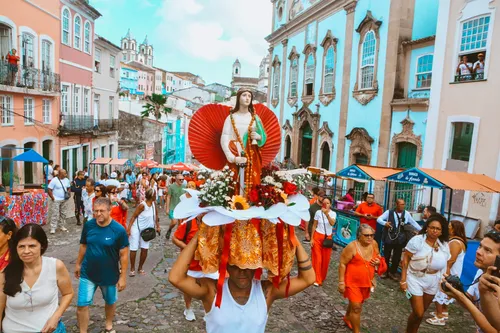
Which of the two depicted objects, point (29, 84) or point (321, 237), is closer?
point (321, 237)

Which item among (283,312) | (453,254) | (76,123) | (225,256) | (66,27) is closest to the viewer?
(225,256)

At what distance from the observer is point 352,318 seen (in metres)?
5.26

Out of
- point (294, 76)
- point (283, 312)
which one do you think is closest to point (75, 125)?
point (294, 76)

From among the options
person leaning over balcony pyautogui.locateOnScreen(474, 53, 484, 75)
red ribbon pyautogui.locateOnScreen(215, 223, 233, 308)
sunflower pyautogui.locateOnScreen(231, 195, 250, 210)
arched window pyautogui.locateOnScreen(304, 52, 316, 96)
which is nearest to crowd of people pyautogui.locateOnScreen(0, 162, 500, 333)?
→ red ribbon pyautogui.locateOnScreen(215, 223, 233, 308)

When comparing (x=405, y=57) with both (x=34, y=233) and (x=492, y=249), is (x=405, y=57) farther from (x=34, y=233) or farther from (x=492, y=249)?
(x=34, y=233)

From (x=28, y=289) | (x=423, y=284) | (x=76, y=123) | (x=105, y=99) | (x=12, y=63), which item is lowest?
(x=423, y=284)

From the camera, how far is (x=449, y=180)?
8680 mm

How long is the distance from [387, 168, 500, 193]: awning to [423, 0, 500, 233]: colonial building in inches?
95.5

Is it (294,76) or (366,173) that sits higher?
(294,76)

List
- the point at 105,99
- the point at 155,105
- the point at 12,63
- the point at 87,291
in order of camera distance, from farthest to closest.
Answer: the point at 155,105 → the point at 105,99 → the point at 12,63 → the point at 87,291

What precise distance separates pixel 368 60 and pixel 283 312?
1512 cm

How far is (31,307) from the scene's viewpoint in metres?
3.23

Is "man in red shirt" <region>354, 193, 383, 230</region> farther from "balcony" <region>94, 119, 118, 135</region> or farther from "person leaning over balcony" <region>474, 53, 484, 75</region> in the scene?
"balcony" <region>94, 119, 118, 135</region>

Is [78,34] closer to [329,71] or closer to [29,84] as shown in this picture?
[29,84]
